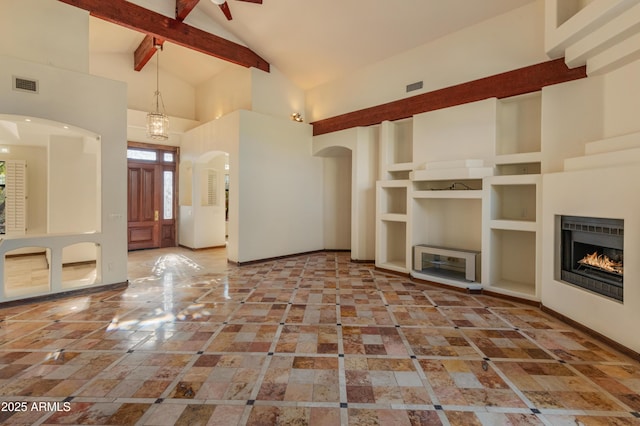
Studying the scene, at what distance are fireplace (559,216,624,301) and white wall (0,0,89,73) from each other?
7.35m

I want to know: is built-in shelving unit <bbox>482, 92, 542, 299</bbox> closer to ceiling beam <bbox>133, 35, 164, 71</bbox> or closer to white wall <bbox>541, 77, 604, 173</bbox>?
white wall <bbox>541, 77, 604, 173</bbox>

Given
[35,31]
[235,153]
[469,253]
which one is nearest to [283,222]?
[235,153]

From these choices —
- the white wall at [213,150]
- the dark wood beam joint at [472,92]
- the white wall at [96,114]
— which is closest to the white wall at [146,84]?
the white wall at [213,150]

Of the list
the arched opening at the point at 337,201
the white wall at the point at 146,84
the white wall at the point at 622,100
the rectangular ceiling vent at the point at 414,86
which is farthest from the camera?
the arched opening at the point at 337,201

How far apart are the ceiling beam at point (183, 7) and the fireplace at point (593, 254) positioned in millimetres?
6885

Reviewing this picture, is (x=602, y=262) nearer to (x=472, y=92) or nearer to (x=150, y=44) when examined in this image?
(x=472, y=92)

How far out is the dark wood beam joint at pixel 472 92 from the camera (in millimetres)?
4070

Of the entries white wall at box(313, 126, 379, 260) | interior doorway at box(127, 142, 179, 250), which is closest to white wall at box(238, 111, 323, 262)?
white wall at box(313, 126, 379, 260)

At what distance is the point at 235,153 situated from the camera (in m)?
6.53

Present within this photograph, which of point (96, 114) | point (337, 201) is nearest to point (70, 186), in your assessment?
point (96, 114)

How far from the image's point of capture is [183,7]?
5.62 m

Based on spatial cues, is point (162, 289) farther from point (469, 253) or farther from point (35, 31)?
point (469, 253)

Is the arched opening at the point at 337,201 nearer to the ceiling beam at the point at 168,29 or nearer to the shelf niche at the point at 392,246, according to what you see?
the shelf niche at the point at 392,246

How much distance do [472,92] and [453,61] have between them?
0.77 m
